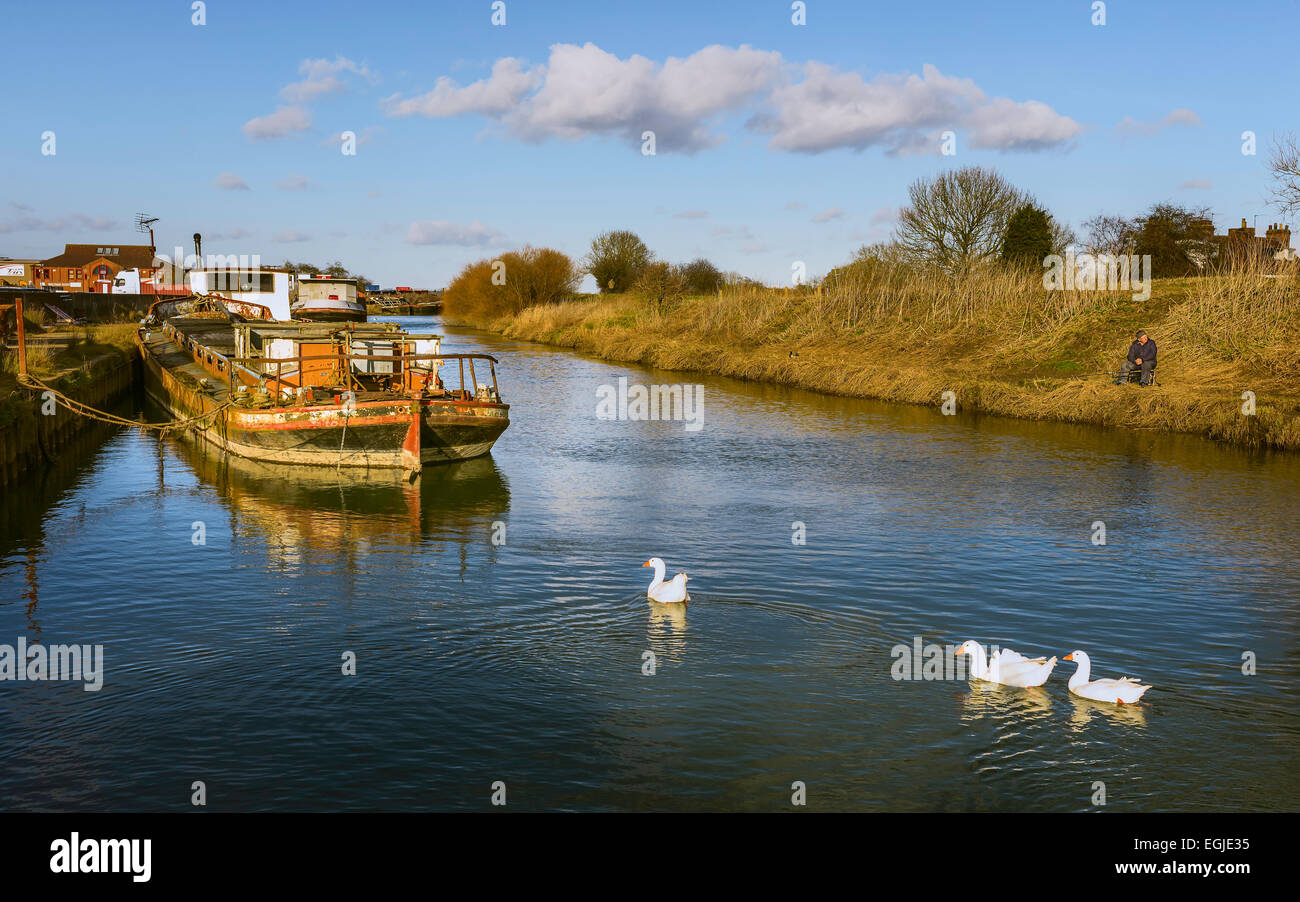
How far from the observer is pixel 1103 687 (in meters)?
11.5

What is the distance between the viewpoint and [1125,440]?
3166 cm

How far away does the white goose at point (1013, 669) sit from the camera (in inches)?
466

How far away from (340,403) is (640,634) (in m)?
13.8

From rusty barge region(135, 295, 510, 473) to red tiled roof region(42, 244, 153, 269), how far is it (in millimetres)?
125879

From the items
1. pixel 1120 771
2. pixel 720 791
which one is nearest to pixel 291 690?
pixel 720 791

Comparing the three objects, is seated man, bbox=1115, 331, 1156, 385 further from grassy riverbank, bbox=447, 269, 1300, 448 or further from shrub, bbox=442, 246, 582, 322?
shrub, bbox=442, 246, 582, 322

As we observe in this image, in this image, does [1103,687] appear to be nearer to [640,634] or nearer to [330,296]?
[640,634]

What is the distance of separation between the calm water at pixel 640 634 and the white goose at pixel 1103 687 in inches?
6.3

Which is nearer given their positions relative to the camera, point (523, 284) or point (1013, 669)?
point (1013, 669)

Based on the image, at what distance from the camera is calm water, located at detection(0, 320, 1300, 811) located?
9.81 meters

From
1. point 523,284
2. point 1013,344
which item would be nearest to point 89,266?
point 523,284

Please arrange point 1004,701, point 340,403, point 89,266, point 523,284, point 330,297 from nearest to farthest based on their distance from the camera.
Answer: point 1004,701 → point 340,403 → point 330,297 → point 523,284 → point 89,266

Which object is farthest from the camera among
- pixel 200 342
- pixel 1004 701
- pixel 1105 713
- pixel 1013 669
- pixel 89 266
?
pixel 89 266

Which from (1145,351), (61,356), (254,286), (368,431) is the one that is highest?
(254,286)
